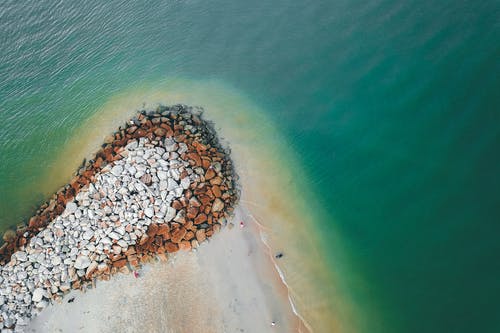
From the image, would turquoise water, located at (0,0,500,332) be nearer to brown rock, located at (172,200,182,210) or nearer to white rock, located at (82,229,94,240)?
white rock, located at (82,229,94,240)

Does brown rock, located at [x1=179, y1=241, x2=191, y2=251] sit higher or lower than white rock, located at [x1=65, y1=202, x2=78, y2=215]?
lower

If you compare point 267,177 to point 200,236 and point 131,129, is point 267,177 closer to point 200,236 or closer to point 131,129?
point 200,236

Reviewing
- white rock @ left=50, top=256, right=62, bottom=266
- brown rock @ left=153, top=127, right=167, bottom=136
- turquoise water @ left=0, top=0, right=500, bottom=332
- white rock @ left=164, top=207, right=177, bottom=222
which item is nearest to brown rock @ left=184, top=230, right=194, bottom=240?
white rock @ left=164, top=207, right=177, bottom=222

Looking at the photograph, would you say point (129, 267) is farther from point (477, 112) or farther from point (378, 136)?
point (477, 112)

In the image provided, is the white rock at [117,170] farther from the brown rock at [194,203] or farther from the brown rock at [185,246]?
the brown rock at [185,246]

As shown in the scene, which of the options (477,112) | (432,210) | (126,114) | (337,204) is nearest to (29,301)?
(126,114)

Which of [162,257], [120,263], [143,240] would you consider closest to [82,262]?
[120,263]

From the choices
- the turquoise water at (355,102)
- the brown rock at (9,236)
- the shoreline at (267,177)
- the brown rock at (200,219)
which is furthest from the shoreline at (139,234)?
the turquoise water at (355,102)
